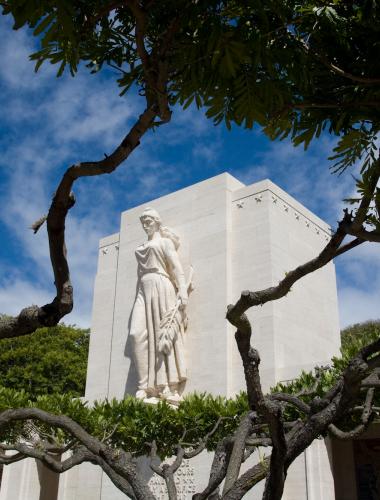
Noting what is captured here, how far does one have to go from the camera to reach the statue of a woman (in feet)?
55.3

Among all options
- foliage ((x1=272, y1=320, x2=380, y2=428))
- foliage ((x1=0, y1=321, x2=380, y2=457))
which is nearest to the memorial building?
foliage ((x1=0, y1=321, x2=380, y2=457))

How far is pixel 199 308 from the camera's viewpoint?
17.6 metres

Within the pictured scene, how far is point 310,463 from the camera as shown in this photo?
13836 millimetres

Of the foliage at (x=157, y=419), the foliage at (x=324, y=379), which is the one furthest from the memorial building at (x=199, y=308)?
the foliage at (x=324, y=379)

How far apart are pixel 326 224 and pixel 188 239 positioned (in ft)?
16.9

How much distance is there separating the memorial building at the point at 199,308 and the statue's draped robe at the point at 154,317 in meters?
0.03

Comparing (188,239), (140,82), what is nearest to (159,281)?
(188,239)

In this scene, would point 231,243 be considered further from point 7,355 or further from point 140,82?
point 7,355

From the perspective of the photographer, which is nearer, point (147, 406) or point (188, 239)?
point (147, 406)

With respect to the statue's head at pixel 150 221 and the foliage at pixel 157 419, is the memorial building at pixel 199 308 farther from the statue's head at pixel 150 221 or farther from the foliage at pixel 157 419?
the foliage at pixel 157 419

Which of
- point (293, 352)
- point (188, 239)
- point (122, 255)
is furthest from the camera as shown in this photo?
point (122, 255)

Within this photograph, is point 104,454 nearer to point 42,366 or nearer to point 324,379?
point 324,379

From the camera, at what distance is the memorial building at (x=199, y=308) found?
16438 mm

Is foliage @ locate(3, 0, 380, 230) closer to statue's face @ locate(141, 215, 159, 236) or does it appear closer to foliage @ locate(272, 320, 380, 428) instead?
foliage @ locate(272, 320, 380, 428)
